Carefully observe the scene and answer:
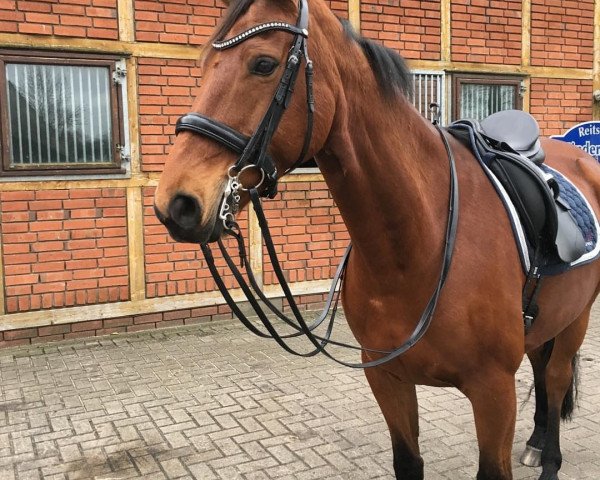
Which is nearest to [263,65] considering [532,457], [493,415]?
[493,415]

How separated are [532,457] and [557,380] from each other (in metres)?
0.52

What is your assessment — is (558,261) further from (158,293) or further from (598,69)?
(598,69)

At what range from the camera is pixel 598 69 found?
8.60 metres

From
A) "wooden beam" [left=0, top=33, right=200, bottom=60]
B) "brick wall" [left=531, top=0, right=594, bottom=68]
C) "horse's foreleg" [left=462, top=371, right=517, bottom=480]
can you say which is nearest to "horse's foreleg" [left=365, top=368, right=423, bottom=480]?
"horse's foreleg" [left=462, top=371, right=517, bottom=480]

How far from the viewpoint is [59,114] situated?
236 inches

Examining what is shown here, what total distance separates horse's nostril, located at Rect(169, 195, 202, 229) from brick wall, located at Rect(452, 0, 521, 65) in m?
6.83

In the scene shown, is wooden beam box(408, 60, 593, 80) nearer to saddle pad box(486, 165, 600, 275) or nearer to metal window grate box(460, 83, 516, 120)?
metal window grate box(460, 83, 516, 120)

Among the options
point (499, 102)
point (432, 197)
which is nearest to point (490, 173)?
point (432, 197)

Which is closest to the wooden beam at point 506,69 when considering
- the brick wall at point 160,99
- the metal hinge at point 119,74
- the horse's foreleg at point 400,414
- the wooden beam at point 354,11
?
the wooden beam at point 354,11

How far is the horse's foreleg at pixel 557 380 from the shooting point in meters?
3.33

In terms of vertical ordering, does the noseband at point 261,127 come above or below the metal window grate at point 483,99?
below

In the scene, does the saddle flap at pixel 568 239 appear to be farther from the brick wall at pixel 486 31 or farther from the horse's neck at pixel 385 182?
the brick wall at pixel 486 31

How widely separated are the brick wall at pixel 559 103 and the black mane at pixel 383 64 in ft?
22.2

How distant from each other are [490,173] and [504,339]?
706 mm
